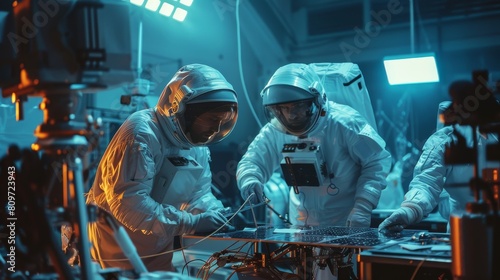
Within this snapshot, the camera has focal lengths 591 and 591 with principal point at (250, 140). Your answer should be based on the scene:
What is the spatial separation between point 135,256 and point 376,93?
564cm

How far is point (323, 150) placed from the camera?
3.69 m

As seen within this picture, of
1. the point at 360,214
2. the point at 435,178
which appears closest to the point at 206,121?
the point at 360,214

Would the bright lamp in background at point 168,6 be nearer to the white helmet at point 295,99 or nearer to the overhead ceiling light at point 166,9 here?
the overhead ceiling light at point 166,9

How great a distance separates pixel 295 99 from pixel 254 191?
0.60 metres

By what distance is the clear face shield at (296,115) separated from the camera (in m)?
3.52

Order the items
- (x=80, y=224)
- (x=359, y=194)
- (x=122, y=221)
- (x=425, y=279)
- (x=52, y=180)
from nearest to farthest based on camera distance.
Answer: (x=80, y=224) < (x=52, y=180) < (x=425, y=279) < (x=122, y=221) < (x=359, y=194)

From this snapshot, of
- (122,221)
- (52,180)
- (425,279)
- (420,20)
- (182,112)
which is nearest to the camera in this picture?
(52,180)

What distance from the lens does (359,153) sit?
3.58 meters

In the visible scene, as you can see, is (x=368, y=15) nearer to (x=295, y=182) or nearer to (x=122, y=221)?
(x=295, y=182)

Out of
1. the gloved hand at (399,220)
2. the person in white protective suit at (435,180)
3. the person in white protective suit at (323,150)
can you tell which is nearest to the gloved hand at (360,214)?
the person in white protective suit at (323,150)

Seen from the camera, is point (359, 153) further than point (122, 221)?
Yes

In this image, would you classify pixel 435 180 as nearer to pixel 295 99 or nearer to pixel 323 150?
pixel 323 150

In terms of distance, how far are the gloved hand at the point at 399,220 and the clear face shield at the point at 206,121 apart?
977mm

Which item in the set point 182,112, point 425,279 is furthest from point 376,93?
point 425,279
